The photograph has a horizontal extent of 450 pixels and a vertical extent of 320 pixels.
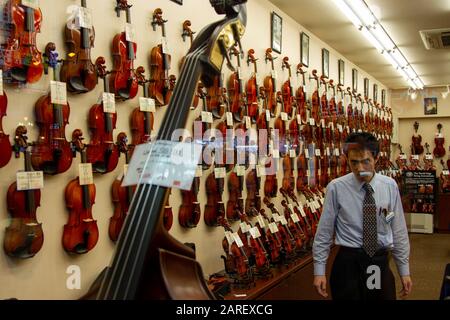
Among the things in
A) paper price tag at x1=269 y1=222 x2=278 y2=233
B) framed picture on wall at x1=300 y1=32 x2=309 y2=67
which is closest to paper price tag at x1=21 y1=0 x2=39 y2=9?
paper price tag at x1=269 y1=222 x2=278 y2=233

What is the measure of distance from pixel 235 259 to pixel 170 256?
2.66 m

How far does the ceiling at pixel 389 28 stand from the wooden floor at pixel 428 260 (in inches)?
95.9

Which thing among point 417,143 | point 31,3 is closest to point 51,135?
point 31,3

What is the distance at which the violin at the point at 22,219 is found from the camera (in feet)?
6.81

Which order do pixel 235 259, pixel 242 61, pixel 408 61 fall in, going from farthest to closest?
pixel 408 61
pixel 242 61
pixel 235 259

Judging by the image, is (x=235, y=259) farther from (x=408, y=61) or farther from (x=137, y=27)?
(x=408, y=61)

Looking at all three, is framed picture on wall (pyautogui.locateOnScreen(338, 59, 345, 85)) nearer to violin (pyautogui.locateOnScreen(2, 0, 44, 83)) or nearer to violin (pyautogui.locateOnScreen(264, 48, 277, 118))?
violin (pyautogui.locateOnScreen(264, 48, 277, 118))

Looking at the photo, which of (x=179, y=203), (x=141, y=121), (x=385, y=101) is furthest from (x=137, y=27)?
(x=385, y=101)

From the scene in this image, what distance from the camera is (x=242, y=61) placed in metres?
4.21

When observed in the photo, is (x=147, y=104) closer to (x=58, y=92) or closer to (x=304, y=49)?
(x=58, y=92)

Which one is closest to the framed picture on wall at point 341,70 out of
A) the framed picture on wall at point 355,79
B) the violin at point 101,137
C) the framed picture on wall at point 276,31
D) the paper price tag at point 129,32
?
the framed picture on wall at point 355,79

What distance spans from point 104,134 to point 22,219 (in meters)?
0.65

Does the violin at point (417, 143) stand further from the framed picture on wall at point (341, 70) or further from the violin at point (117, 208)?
the violin at point (117, 208)

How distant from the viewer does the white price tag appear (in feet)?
3.16
